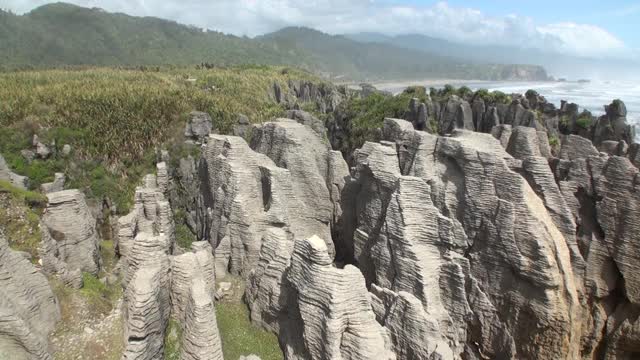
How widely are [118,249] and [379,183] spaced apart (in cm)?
1184

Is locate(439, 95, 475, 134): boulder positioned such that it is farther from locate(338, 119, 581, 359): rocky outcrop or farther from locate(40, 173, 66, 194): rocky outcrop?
locate(40, 173, 66, 194): rocky outcrop

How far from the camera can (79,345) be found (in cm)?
1049

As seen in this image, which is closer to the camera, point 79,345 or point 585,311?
point 79,345

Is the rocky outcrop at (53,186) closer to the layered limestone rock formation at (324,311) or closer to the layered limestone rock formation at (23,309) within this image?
the layered limestone rock formation at (23,309)

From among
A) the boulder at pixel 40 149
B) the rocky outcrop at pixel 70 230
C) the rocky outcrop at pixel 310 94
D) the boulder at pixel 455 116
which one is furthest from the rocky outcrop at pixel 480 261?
the rocky outcrop at pixel 310 94

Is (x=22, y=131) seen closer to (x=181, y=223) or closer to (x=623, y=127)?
(x=181, y=223)

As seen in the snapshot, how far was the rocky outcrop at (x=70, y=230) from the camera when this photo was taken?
616 inches

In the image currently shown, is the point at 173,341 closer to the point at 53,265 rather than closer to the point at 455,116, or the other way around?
the point at 53,265

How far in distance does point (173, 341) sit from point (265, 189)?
660 centimetres

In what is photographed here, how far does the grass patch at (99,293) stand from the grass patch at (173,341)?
2.42 meters

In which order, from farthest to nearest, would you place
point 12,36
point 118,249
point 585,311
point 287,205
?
point 12,36 < point 118,249 < point 287,205 < point 585,311

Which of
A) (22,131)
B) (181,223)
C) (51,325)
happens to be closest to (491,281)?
(51,325)

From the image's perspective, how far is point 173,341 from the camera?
421 inches

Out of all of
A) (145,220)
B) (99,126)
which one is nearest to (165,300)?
(145,220)
